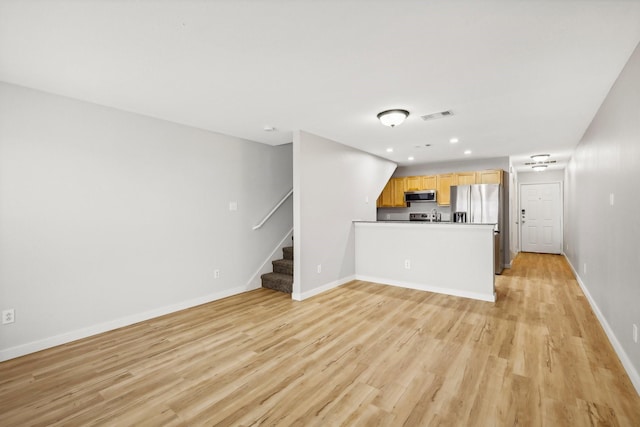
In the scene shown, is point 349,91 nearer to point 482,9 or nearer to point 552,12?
point 482,9

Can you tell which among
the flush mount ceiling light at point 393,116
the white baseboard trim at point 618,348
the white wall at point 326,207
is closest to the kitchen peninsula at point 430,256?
the white wall at point 326,207

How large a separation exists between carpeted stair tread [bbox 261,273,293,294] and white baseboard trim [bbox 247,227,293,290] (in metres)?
0.09

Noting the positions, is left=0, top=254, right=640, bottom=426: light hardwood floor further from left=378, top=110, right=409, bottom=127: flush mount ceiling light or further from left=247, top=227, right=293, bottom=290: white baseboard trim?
left=378, top=110, right=409, bottom=127: flush mount ceiling light

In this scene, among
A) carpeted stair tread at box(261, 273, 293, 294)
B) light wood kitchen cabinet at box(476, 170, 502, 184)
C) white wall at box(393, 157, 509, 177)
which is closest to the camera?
carpeted stair tread at box(261, 273, 293, 294)

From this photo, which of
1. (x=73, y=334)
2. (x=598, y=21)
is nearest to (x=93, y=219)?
(x=73, y=334)

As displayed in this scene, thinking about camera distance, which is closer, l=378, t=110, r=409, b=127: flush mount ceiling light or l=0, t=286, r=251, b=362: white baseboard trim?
l=0, t=286, r=251, b=362: white baseboard trim

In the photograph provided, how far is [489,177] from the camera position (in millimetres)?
6227

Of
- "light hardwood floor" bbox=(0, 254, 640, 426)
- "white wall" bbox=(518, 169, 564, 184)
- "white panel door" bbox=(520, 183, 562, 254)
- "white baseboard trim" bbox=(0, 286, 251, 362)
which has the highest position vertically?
"white wall" bbox=(518, 169, 564, 184)

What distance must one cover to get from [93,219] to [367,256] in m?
3.96

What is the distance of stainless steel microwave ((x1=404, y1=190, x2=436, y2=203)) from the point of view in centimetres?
677

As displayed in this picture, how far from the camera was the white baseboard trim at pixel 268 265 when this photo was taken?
475 cm

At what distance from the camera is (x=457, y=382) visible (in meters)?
2.14

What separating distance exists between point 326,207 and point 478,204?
11.6 feet

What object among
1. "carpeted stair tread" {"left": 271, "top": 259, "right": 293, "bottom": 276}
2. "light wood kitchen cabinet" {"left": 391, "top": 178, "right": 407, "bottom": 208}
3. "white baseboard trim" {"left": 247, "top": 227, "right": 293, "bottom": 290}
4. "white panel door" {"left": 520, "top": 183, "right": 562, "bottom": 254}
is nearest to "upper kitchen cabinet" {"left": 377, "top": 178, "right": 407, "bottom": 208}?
"light wood kitchen cabinet" {"left": 391, "top": 178, "right": 407, "bottom": 208}
